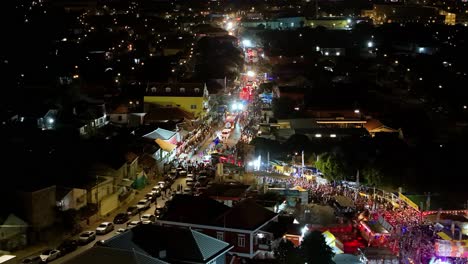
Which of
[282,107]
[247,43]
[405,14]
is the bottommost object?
[282,107]

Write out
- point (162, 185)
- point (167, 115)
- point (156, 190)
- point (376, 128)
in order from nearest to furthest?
point (156, 190) < point (162, 185) < point (167, 115) < point (376, 128)

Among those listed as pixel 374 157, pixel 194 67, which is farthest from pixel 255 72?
pixel 374 157

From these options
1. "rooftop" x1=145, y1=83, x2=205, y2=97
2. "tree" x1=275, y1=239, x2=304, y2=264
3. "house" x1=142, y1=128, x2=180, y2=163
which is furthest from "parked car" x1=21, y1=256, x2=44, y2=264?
"rooftop" x1=145, y1=83, x2=205, y2=97

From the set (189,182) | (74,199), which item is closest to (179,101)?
(189,182)

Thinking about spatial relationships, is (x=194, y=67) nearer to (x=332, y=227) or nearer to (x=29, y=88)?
(x=29, y=88)

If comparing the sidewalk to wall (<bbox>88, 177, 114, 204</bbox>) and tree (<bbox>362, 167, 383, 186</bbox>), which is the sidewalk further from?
A: tree (<bbox>362, 167, 383, 186</bbox>)

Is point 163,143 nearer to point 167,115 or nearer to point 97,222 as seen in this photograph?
point 167,115
